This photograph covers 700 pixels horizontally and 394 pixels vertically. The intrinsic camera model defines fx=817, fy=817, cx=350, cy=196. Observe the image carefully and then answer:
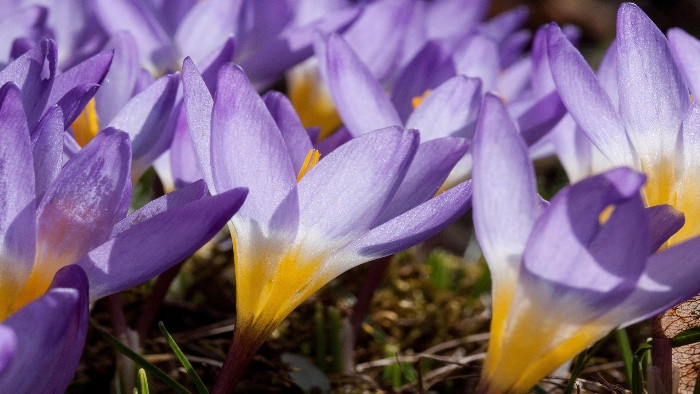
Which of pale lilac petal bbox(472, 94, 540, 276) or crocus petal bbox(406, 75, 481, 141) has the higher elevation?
pale lilac petal bbox(472, 94, 540, 276)

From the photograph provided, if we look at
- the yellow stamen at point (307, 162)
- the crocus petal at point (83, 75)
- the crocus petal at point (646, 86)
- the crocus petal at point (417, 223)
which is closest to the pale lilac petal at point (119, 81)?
the crocus petal at point (83, 75)

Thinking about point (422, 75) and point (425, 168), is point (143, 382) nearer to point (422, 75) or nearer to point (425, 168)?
point (425, 168)

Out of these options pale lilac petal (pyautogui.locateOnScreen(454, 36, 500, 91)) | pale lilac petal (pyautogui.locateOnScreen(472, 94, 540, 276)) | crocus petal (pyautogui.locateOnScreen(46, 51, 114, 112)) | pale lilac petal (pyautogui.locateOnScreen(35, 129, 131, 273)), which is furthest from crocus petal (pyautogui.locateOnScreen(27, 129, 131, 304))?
pale lilac petal (pyautogui.locateOnScreen(454, 36, 500, 91))

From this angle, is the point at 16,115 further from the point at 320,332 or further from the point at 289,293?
the point at 320,332

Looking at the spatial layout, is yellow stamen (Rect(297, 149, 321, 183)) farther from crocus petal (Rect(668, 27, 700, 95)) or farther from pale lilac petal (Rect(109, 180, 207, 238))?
crocus petal (Rect(668, 27, 700, 95))

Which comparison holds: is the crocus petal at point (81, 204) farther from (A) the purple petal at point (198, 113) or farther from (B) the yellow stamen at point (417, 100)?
(B) the yellow stamen at point (417, 100)
